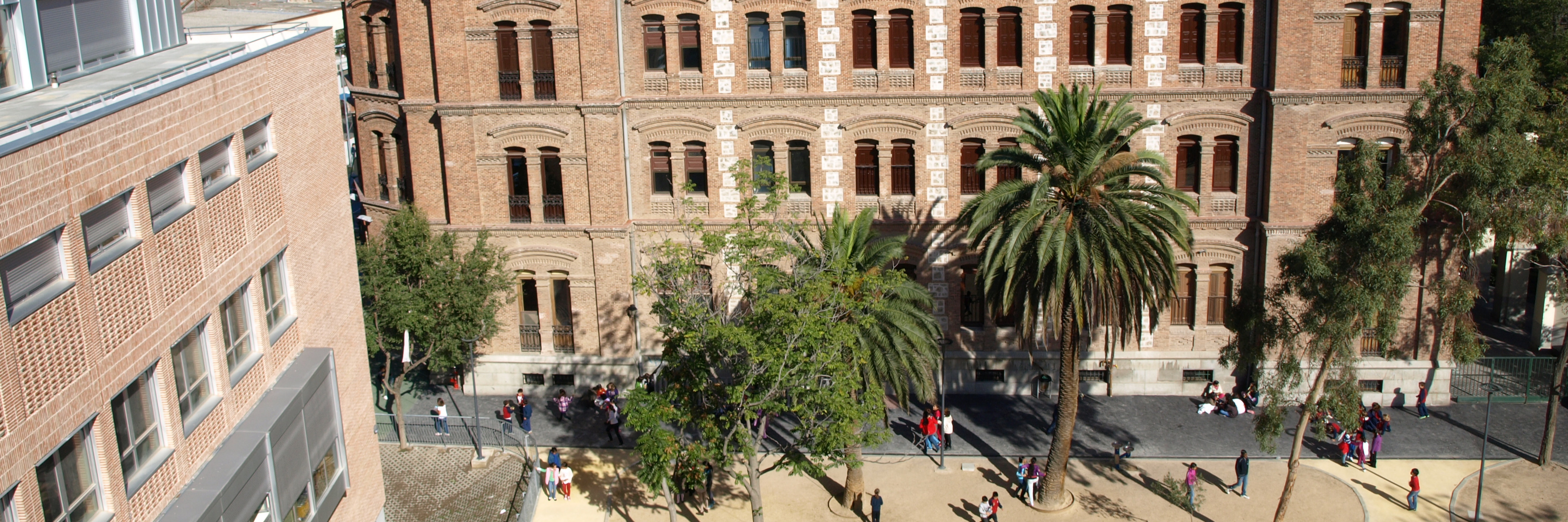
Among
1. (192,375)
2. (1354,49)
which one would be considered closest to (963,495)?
(1354,49)

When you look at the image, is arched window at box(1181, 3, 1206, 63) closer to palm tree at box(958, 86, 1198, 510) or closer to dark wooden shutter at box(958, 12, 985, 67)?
dark wooden shutter at box(958, 12, 985, 67)

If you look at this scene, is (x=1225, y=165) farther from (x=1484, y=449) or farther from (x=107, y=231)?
(x=107, y=231)

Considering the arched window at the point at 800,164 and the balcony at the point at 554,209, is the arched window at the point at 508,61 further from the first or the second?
the arched window at the point at 800,164

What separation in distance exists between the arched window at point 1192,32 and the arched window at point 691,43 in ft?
43.5

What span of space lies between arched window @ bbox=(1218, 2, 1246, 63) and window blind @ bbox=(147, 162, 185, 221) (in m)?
26.8


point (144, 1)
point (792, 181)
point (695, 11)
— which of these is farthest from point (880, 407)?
point (144, 1)

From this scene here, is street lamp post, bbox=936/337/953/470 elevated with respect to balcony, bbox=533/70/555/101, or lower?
lower

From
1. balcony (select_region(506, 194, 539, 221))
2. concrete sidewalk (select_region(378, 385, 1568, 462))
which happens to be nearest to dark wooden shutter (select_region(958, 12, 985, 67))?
concrete sidewalk (select_region(378, 385, 1568, 462))

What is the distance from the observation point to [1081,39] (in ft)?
113

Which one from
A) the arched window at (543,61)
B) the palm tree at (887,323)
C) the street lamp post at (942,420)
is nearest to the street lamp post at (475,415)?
the arched window at (543,61)

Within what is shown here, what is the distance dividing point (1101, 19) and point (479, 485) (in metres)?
20.8

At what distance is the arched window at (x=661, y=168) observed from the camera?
3588 cm

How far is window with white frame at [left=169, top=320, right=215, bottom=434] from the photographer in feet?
54.6

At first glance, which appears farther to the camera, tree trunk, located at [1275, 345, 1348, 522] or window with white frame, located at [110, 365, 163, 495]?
tree trunk, located at [1275, 345, 1348, 522]
